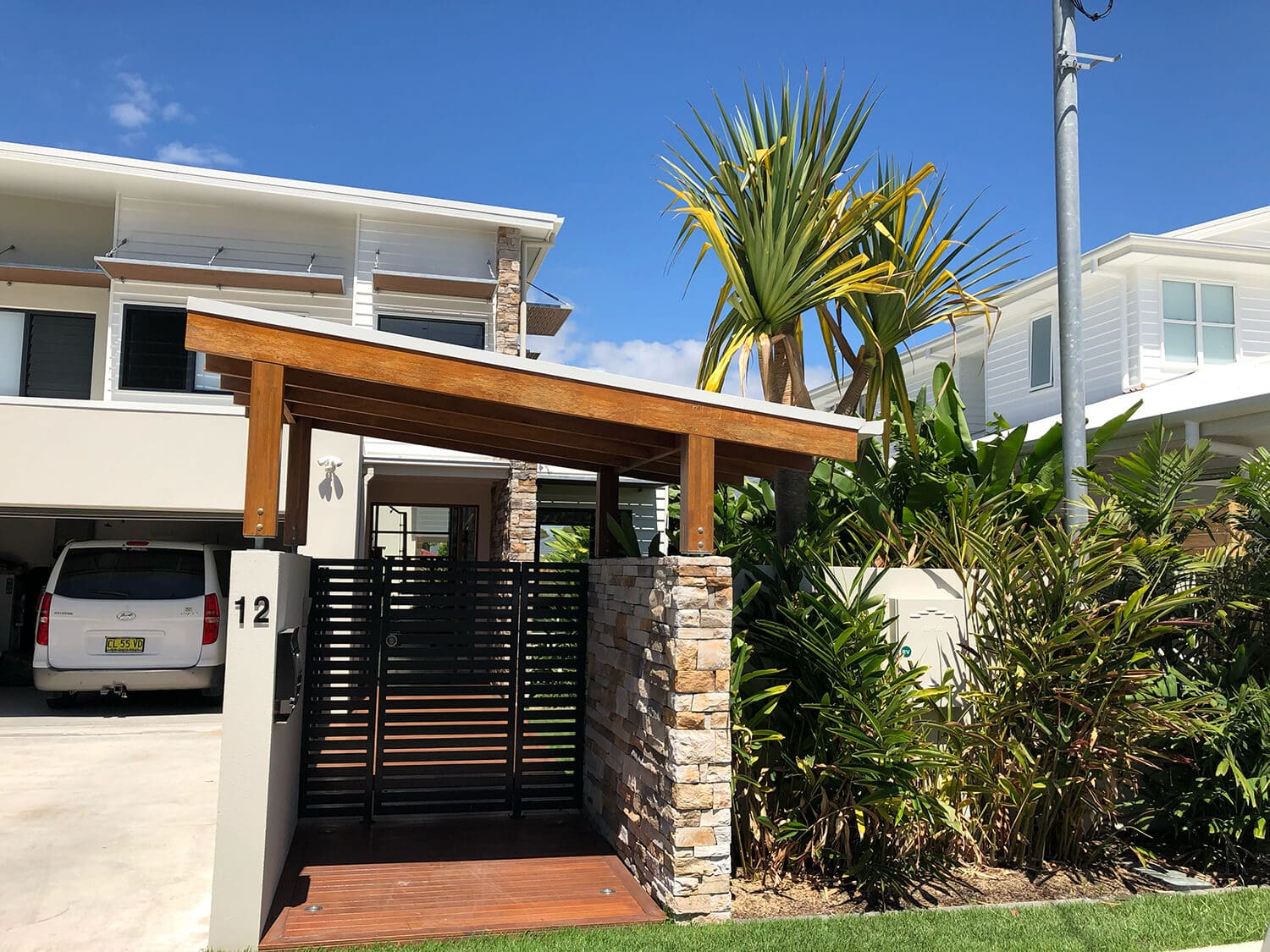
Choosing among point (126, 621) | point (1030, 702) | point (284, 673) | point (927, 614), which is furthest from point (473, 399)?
point (126, 621)

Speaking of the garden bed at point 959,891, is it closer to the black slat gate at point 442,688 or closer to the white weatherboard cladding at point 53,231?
the black slat gate at point 442,688

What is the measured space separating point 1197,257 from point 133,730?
49.4ft

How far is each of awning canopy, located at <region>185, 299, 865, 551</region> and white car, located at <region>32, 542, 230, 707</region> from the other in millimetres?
4999

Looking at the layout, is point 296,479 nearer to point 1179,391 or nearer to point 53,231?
point 53,231

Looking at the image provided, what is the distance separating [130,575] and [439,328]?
5.69m

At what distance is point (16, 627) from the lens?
582 inches

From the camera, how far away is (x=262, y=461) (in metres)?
4.84

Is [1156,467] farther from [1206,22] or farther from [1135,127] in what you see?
[1135,127]

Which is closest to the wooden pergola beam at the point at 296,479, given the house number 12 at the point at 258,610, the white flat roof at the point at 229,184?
the house number 12 at the point at 258,610

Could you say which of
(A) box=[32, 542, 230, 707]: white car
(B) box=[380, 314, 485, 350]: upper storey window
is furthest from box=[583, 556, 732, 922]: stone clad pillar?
(B) box=[380, 314, 485, 350]: upper storey window

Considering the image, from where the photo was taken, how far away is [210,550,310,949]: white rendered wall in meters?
4.64

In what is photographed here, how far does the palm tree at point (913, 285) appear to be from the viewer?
22.7 feet

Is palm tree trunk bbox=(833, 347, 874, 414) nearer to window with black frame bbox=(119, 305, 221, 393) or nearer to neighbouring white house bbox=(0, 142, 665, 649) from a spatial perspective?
neighbouring white house bbox=(0, 142, 665, 649)

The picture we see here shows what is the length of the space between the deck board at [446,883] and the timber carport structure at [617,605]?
3 cm
